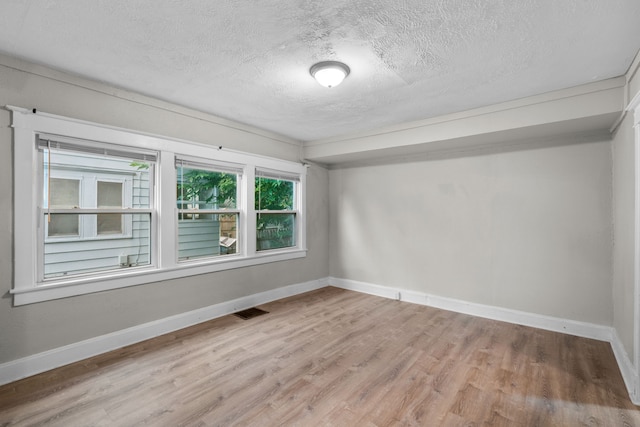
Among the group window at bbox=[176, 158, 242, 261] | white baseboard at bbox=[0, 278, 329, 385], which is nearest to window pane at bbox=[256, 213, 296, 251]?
window at bbox=[176, 158, 242, 261]

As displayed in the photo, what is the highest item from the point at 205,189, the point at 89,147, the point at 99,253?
the point at 89,147

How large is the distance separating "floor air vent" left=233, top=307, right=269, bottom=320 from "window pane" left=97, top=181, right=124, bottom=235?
5.61 ft

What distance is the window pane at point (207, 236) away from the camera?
361 centimetres

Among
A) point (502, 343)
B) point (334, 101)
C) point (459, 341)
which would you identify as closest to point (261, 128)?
point (334, 101)

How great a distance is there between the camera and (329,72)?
8.05ft

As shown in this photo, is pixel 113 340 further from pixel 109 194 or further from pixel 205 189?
pixel 205 189

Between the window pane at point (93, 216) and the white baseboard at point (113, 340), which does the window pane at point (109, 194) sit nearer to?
the window pane at point (93, 216)

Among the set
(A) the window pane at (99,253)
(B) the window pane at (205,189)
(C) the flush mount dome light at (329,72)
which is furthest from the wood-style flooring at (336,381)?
(C) the flush mount dome light at (329,72)

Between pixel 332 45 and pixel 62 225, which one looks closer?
pixel 332 45

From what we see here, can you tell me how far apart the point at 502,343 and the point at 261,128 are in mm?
3952

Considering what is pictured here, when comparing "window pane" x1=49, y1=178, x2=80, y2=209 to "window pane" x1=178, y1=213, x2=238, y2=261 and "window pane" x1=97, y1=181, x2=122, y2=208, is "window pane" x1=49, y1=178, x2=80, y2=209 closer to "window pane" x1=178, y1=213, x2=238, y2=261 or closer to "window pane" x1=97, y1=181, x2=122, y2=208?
"window pane" x1=97, y1=181, x2=122, y2=208

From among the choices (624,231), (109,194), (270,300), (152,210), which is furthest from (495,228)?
(109,194)

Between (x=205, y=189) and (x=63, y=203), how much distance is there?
1429 millimetres

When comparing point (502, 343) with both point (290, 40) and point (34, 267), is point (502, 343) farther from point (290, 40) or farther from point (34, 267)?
point (34, 267)
